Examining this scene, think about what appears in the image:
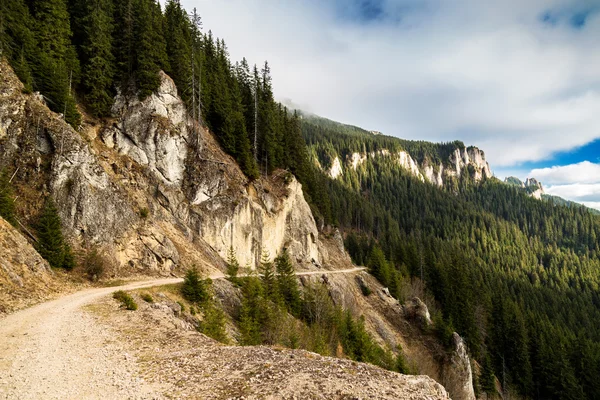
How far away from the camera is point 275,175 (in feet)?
167

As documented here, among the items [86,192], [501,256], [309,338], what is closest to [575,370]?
[309,338]

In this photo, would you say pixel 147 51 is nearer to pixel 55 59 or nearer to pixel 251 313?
pixel 55 59

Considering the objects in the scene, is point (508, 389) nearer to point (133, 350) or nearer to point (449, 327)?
point (449, 327)

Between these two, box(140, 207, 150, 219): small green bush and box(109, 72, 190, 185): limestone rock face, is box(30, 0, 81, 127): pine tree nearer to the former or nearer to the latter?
box(109, 72, 190, 185): limestone rock face

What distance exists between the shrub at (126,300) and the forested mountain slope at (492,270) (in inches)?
1637

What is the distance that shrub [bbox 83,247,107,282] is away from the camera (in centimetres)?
2053

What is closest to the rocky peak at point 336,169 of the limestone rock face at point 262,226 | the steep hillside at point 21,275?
the limestone rock face at point 262,226

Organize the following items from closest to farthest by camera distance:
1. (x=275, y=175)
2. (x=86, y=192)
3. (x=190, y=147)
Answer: (x=86, y=192) < (x=190, y=147) < (x=275, y=175)

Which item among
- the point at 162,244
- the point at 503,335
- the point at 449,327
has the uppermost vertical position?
the point at 162,244

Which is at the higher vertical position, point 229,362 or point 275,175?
point 275,175

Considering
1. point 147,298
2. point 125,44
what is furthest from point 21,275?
point 125,44

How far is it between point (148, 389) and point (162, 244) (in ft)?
66.2

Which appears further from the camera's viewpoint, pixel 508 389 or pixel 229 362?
pixel 508 389

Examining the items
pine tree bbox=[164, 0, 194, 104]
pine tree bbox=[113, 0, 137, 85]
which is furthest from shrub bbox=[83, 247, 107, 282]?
pine tree bbox=[164, 0, 194, 104]
